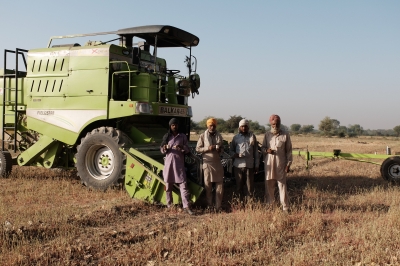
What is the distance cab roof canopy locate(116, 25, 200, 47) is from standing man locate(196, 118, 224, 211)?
2585 millimetres

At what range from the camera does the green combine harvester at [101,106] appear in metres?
8.31

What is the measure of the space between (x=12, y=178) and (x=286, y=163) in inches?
283

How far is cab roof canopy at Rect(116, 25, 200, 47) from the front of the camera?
8.55 meters

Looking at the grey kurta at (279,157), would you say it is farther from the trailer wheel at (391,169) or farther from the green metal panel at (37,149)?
the green metal panel at (37,149)

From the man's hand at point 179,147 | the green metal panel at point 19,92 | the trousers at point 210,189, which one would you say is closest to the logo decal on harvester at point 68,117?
the green metal panel at point 19,92

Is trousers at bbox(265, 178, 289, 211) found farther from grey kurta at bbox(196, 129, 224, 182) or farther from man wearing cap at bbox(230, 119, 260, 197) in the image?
grey kurta at bbox(196, 129, 224, 182)

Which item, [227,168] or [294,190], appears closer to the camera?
[227,168]

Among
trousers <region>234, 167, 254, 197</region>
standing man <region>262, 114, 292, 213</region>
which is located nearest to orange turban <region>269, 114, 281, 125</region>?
standing man <region>262, 114, 292, 213</region>

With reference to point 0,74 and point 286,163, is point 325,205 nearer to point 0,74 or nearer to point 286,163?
point 286,163

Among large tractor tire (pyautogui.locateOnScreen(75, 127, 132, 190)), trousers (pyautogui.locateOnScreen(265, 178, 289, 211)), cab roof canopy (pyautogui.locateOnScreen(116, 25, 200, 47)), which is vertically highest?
cab roof canopy (pyautogui.locateOnScreen(116, 25, 200, 47))

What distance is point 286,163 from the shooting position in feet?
23.1

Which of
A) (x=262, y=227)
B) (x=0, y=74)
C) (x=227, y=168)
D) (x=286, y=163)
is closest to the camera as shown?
(x=262, y=227)

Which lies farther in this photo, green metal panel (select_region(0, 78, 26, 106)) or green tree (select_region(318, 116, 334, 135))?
green tree (select_region(318, 116, 334, 135))

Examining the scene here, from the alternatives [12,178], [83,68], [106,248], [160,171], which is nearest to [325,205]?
[160,171]
